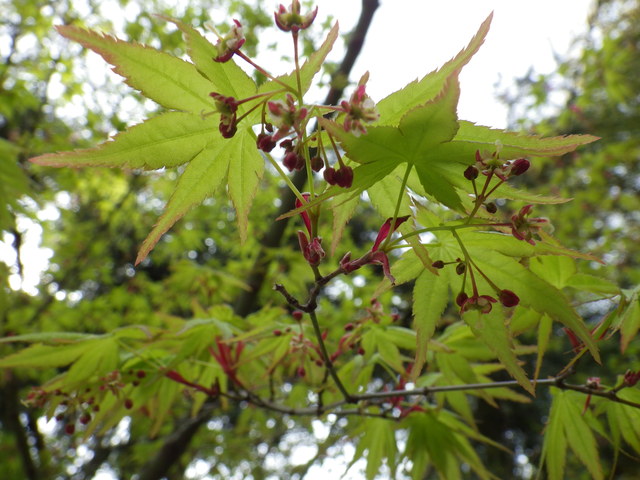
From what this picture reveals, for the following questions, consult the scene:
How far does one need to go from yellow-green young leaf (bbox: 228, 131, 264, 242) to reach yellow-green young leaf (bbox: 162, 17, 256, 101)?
0.23ft

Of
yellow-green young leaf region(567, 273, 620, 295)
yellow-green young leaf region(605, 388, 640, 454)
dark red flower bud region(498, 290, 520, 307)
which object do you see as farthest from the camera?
yellow-green young leaf region(605, 388, 640, 454)

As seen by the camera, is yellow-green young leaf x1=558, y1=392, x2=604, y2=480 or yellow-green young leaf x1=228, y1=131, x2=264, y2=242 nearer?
yellow-green young leaf x1=228, y1=131, x2=264, y2=242

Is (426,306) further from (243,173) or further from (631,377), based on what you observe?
(631,377)

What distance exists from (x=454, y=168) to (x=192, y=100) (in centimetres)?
32

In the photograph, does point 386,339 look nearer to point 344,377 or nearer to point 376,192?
point 344,377

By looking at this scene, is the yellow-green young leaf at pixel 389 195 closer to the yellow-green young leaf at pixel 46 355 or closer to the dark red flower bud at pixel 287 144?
the dark red flower bud at pixel 287 144

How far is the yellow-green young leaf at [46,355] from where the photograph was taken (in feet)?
3.02

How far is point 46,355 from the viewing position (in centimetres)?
96

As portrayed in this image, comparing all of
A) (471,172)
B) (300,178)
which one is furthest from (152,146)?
(300,178)

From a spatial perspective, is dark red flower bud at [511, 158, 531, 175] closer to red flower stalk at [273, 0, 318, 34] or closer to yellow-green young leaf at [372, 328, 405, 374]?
red flower stalk at [273, 0, 318, 34]

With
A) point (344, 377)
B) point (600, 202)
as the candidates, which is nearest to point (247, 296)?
point (344, 377)

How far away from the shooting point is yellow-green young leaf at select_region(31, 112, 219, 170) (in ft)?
1.72

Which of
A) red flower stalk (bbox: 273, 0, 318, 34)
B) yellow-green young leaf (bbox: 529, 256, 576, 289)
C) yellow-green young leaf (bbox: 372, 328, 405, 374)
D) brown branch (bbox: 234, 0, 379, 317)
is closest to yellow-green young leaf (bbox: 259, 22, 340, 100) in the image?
red flower stalk (bbox: 273, 0, 318, 34)

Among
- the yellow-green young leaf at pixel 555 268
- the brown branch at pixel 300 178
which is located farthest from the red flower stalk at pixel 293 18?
the brown branch at pixel 300 178
